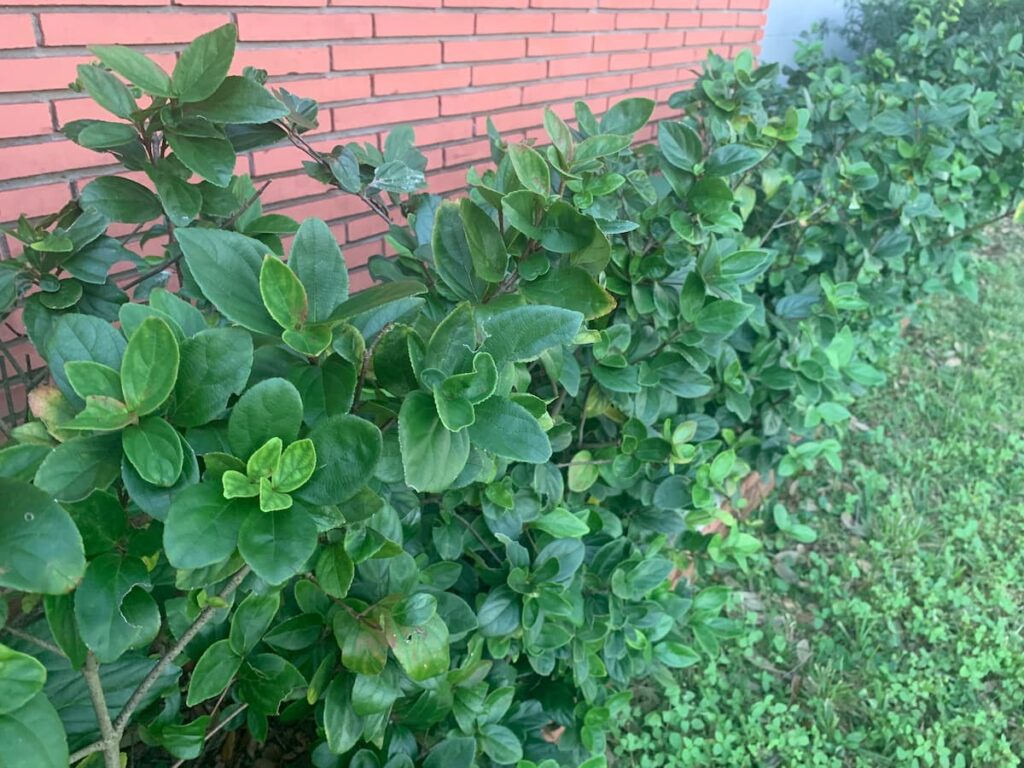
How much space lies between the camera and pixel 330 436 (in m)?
0.87

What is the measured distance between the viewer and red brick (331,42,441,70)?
7.73 feet

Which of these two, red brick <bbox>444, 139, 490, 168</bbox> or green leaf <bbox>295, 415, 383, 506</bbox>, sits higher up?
green leaf <bbox>295, 415, 383, 506</bbox>

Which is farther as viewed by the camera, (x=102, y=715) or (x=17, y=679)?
(x=102, y=715)

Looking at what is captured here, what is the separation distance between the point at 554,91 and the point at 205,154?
2.37 m

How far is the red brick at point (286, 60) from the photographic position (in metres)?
2.10

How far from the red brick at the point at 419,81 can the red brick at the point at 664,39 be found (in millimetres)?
1324

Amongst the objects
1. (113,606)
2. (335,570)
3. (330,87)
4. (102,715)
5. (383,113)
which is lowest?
(102,715)

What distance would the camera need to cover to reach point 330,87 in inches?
92.6

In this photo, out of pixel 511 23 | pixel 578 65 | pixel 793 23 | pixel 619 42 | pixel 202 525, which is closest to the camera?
pixel 202 525

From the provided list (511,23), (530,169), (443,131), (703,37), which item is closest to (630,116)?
(530,169)

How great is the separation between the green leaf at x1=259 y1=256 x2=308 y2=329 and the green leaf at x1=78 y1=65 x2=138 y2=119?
48cm

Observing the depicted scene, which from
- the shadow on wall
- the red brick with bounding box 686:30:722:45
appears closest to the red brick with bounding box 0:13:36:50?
the red brick with bounding box 686:30:722:45

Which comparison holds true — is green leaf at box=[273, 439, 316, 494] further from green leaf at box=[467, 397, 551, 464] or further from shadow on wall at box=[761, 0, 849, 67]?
shadow on wall at box=[761, 0, 849, 67]

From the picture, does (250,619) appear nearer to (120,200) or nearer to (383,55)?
(120,200)
